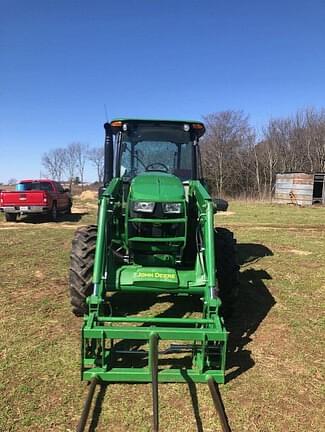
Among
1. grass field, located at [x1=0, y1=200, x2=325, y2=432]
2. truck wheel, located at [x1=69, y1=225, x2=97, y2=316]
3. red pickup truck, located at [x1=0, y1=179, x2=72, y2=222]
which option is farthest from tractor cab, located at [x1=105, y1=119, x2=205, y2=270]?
red pickup truck, located at [x1=0, y1=179, x2=72, y2=222]

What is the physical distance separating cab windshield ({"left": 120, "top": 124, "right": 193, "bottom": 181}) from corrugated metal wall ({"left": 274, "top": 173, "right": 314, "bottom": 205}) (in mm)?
29371

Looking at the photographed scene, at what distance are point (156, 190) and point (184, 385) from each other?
7.35 ft

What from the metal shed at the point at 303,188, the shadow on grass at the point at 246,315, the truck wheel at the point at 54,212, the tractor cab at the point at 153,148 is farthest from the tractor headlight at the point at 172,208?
the metal shed at the point at 303,188

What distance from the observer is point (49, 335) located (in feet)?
15.9

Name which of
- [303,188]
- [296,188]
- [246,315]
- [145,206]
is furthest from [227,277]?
[296,188]

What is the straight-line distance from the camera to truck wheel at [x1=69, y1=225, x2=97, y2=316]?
16.4 ft

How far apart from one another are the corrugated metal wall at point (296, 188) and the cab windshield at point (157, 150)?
29371mm

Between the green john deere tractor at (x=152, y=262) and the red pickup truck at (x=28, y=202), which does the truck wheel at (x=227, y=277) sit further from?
the red pickup truck at (x=28, y=202)

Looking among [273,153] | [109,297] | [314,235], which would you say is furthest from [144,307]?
[273,153]

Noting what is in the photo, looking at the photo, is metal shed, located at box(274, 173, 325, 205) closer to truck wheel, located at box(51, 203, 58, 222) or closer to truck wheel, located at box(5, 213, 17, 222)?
truck wheel, located at box(51, 203, 58, 222)

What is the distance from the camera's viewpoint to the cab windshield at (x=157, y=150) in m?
6.05

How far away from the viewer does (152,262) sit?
5.18 meters

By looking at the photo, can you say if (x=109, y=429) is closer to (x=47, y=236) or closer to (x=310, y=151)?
(x=47, y=236)

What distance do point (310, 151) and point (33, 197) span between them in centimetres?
3663
